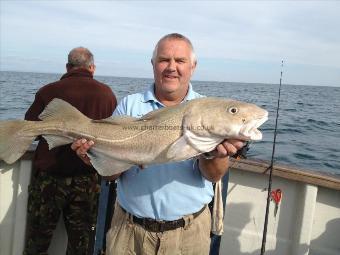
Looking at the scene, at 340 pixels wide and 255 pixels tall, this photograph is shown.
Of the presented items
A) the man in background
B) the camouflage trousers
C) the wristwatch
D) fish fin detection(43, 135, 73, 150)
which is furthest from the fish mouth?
the camouflage trousers

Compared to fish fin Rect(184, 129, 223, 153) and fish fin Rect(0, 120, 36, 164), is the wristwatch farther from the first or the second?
fish fin Rect(0, 120, 36, 164)

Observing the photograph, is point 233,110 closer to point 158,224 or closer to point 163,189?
point 163,189

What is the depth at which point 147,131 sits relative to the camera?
3.41 m

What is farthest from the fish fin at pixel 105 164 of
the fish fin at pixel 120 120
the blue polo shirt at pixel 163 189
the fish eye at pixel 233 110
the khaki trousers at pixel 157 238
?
the fish eye at pixel 233 110

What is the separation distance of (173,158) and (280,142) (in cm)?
1468

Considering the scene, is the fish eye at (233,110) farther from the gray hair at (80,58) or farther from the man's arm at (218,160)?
the gray hair at (80,58)

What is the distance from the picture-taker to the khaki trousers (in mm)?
3654

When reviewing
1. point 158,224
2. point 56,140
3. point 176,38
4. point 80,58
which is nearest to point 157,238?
point 158,224

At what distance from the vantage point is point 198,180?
144 inches

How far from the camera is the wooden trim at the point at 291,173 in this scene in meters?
5.04

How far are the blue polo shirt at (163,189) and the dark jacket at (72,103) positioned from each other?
5.73ft

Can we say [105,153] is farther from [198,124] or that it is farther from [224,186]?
[224,186]

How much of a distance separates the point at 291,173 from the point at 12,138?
3.34m

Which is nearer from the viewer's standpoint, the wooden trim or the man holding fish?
the man holding fish
